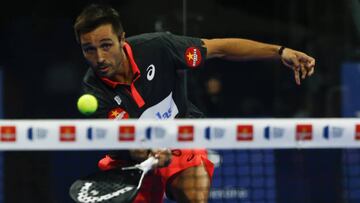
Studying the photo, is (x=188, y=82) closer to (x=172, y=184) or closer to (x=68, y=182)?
(x=68, y=182)

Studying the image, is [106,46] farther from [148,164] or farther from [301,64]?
[301,64]

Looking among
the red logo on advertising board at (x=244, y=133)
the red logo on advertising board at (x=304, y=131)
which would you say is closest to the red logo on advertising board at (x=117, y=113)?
the red logo on advertising board at (x=244, y=133)

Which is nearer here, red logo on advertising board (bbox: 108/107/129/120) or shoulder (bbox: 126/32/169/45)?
red logo on advertising board (bbox: 108/107/129/120)

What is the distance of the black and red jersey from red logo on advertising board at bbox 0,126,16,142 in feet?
1.87

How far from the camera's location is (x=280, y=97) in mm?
6402

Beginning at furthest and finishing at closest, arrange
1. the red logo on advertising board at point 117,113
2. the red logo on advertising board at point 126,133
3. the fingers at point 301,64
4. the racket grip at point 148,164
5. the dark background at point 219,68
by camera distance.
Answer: the dark background at point 219,68 → the red logo on advertising board at point 117,113 → the fingers at point 301,64 → the racket grip at point 148,164 → the red logo on advertising board at point 126,133

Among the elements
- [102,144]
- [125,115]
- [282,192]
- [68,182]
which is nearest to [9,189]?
[68,182]

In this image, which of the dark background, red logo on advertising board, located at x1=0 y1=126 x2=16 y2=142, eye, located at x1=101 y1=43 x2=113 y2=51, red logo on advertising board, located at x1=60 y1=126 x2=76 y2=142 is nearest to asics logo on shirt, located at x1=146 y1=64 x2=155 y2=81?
eye, located at x1=101 y1=43 x2=113 y2=51

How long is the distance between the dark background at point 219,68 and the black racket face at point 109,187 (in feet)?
6.82

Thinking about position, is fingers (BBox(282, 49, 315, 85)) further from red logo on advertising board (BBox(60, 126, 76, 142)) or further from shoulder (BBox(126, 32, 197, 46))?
red logo on advertising board (BBox(60, 126, 76, 142))

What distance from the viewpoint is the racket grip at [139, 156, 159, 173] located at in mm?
3787

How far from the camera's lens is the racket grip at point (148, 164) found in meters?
3.79

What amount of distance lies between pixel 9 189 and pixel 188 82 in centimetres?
126

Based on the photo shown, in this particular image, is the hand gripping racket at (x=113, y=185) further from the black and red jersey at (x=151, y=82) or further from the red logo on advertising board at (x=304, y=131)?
the red logo on advertising board at (x=304, y=131)
